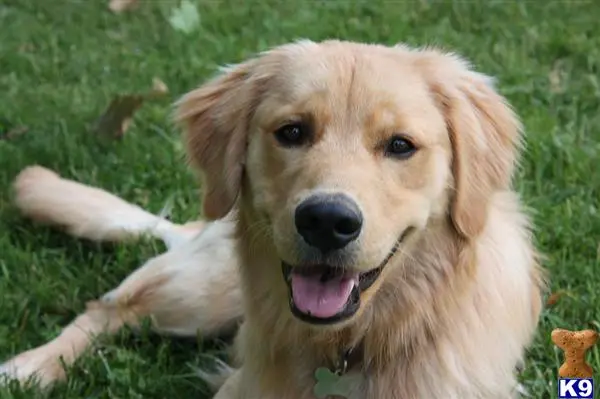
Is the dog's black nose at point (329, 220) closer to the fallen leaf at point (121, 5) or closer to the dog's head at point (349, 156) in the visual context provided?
the dog's head at point (349, 156)

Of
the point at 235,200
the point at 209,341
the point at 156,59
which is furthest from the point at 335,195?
the point at 156,59

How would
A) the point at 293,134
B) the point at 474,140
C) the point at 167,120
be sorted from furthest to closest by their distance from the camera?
the point at 167,120, the point at 474,140, the point at 293,134

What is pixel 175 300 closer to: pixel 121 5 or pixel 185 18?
pixel 185 18

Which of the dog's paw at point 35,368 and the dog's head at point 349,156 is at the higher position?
the dog's head at point 349,156

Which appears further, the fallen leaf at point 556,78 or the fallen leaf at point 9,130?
the fallen leaf at point 556,78

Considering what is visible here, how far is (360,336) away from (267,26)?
4.42m

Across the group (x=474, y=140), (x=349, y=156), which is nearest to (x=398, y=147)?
(x=349, y=156)

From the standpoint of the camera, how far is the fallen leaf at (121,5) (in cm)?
802

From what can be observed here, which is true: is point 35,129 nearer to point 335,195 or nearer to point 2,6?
point 2,6

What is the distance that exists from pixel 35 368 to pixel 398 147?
1924 millimetres

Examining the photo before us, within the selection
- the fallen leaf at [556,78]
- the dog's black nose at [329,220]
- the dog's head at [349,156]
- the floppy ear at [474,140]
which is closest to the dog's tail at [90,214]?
the dog's head at [349,156]

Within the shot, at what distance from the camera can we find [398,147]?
3.25 m

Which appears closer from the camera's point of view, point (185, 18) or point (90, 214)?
point (90, 214)

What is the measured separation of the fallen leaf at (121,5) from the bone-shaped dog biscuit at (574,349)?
5121mm
